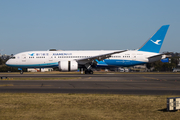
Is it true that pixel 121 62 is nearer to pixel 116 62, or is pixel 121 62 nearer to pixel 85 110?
pixel 116 62

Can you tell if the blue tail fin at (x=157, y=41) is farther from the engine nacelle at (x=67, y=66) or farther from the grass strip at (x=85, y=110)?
the grass strip at (x=85, y=110)

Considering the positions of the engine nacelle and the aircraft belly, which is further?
the aircraft belly

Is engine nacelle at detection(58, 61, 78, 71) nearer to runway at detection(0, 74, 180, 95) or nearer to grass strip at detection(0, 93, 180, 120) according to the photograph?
runway at detection(0, 74, 180, 95)

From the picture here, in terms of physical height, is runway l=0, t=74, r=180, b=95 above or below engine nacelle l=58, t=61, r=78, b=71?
below

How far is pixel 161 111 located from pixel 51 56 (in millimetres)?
32931

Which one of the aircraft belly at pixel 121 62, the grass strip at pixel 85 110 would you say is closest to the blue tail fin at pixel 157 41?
the aircraft belly at pixel 121 62

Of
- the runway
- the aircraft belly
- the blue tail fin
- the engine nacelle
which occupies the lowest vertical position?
the runway

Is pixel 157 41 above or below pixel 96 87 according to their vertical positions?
above

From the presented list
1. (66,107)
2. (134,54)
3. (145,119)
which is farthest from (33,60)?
(145,119)

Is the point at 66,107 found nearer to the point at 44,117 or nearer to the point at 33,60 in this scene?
the point at 44,117

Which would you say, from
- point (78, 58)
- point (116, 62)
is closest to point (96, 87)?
point (116, 62)

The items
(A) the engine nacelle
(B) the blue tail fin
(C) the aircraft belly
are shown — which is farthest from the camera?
(B) the blue tail fin

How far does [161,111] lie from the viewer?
873 cm

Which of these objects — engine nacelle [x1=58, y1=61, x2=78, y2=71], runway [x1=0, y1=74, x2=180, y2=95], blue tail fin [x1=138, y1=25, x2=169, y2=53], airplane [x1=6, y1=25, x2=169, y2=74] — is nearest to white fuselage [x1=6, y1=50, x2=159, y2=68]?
airplane [x1=6, y1=25, x2=169, y2=74]
